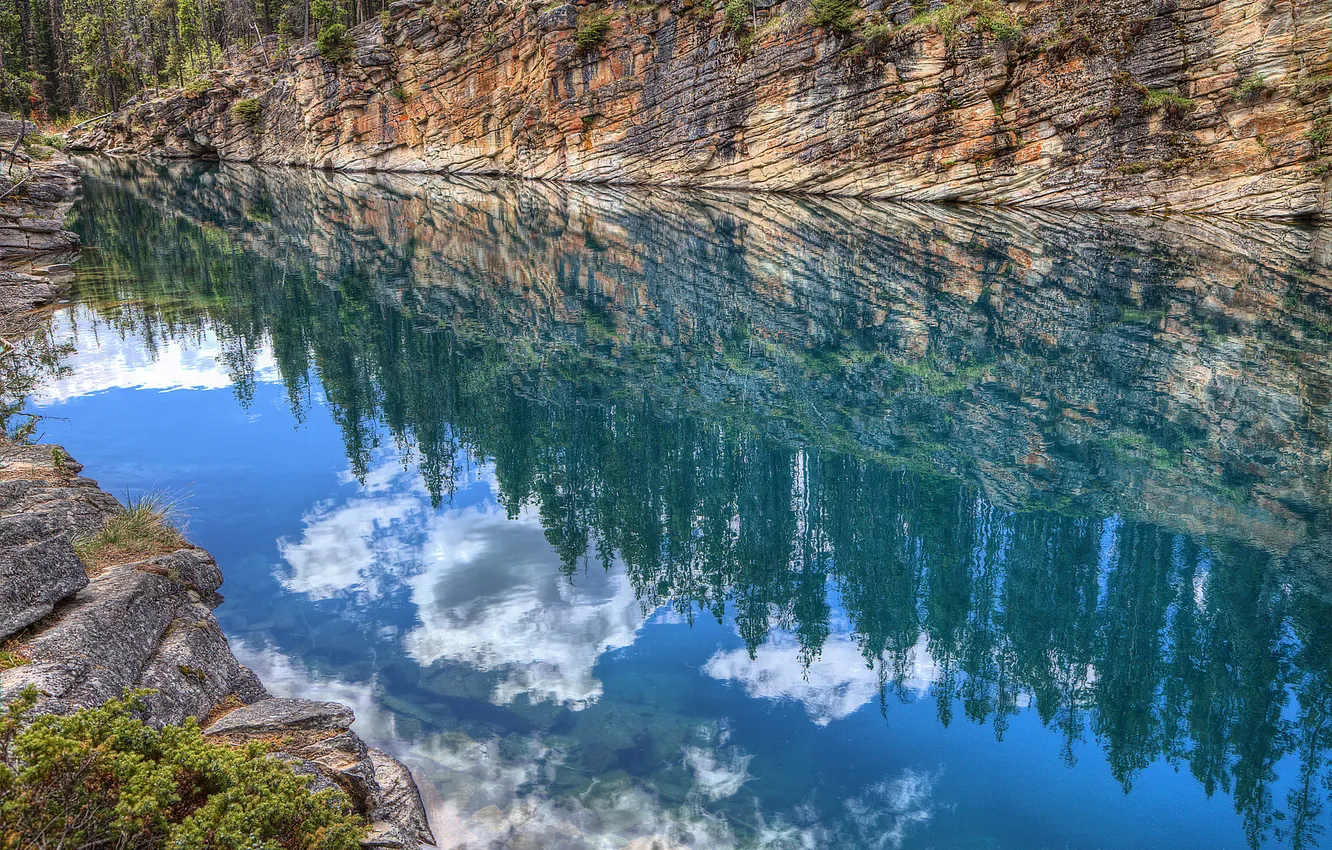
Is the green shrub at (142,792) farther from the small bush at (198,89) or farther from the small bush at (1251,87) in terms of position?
the small bush at (198,89)

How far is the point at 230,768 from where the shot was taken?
14.0 ft

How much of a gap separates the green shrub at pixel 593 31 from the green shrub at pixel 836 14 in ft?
40.4

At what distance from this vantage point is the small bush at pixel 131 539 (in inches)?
314

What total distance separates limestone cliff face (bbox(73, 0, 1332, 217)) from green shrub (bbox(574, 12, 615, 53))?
0.17m

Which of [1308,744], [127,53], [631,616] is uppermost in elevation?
[127,53]

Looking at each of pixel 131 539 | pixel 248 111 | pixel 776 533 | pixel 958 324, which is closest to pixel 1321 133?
pixel 958 324

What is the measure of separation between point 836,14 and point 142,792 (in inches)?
1714

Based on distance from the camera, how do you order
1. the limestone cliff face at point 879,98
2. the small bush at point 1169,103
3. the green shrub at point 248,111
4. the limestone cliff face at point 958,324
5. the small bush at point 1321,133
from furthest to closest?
the green shrub at point 248,111 < the small bush at point 1169,103 < the limestone cliff face at point 879,98 < the small bush at point 1321,133 < the limestone cliff face at point 958,324

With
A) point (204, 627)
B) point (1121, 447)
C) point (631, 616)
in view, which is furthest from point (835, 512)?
point (204, 627)

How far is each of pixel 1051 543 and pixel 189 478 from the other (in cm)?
1051

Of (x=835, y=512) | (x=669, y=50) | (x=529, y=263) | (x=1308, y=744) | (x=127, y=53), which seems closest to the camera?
(x=1308, y=744)

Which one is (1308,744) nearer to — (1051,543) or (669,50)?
(1051,543)

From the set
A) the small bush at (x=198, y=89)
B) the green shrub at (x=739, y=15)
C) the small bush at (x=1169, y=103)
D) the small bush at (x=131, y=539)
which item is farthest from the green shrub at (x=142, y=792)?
the small bush at (x=198, y=89)

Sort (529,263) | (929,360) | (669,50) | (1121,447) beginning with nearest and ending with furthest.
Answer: (1121,447) < (929,360) < (529,263) < (669,50)
